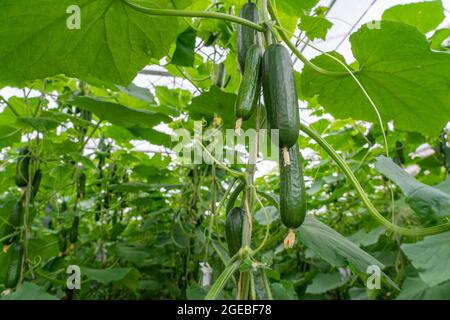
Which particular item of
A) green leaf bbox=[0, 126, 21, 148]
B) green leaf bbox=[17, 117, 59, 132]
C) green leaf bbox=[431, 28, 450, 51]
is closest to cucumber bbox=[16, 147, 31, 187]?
green leaf bbox=[17, 117, 59, 132]

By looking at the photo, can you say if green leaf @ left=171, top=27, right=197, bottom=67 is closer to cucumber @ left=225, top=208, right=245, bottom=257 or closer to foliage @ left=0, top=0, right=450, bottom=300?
foliage @ left=0, top=0, right=450, bottom=300

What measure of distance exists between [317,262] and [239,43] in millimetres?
2327

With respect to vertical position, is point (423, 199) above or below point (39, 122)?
below

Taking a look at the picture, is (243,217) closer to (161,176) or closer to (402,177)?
(402,177)

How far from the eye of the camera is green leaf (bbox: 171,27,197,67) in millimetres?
1805

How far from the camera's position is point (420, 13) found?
184 cm

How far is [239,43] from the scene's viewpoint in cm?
103

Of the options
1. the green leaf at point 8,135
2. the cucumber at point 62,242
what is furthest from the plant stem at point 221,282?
the green leaf at point 8,135

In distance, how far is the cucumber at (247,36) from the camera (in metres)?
0.99

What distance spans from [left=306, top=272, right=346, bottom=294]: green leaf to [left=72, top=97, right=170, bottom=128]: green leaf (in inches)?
55.9

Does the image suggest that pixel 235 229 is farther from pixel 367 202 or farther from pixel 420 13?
pixel 420 13

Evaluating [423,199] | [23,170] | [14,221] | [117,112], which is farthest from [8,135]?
[423,199]

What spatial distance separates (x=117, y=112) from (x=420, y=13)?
141cm
